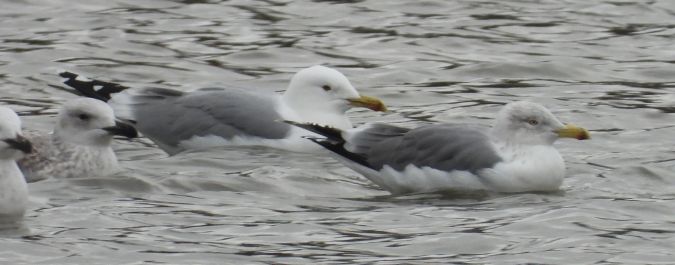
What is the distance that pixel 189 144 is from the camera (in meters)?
12.5

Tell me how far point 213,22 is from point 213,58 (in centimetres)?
147

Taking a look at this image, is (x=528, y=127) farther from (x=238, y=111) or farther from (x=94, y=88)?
(x=94, y=88)

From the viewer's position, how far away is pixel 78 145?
1155 centimetres

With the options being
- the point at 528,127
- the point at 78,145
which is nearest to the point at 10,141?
the point at 78,145

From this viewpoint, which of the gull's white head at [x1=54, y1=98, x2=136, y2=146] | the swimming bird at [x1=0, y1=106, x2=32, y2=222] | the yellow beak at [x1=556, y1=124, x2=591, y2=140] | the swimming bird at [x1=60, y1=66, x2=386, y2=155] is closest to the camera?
the swimming bird at [x1=0, y1=106, x2=32, y2=222]

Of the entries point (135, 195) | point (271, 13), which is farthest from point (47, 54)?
point (135, 195)

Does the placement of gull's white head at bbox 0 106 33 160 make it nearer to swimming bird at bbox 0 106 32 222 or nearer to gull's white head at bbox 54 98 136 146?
swimming bird at bbox 0 106 32 222

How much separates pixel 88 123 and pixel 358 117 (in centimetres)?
293

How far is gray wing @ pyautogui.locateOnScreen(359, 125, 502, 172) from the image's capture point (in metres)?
11.1

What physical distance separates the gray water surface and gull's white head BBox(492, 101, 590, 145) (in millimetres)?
350

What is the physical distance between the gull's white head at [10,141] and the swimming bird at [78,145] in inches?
49.8

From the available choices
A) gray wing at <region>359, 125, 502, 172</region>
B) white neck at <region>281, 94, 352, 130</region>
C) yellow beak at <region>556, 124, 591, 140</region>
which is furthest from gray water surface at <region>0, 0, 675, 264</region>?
white neck at <region>281, 94, 352, 130</region>

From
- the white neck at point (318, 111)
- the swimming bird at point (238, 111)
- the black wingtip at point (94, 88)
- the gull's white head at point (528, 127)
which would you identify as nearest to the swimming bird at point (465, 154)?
the gull's white head at point (528, 127)

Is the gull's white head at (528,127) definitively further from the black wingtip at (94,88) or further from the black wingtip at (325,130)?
the black wingtip at (94,88)
